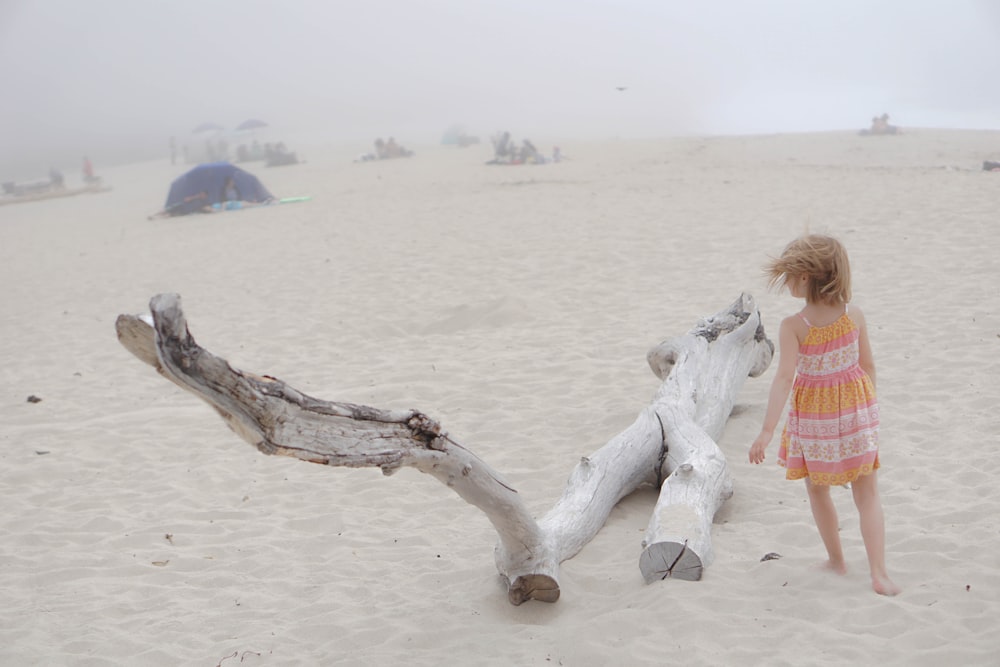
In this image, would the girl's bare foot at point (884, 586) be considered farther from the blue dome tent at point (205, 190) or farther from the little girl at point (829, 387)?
the blue dome tent at point (205, 190)

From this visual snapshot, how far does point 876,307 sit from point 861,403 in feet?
16.3

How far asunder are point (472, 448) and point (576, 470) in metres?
1.39

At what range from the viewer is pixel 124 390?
7254mm

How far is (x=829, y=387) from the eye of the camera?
10.5 ft

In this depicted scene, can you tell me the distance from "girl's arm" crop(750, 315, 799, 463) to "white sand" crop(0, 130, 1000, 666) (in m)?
0.63

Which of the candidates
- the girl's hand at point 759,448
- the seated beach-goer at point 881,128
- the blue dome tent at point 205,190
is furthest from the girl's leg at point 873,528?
the seated beach-goer at point 881,128

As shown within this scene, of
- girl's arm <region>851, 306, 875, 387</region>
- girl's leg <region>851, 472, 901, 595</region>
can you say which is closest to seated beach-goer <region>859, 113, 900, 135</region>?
girl's arm <region>851, 306, 875, 387</region>

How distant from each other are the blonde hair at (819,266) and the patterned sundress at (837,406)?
4.9 inches

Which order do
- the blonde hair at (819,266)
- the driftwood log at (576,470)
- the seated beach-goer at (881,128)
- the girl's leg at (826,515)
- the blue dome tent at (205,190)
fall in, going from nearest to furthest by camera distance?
the driftwood log at (576,470) → the blonde hair at (819,266) → the girl's leg at (826,515) → the blue dome tent at (205,190) → the seated beach-goer at (881,128)

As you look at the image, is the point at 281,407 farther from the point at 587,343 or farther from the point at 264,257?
the point at 264,257

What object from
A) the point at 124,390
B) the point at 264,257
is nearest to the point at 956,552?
the point at 124,390

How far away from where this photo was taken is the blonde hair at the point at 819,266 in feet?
10.1

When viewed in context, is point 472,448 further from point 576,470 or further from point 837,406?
point 837,406

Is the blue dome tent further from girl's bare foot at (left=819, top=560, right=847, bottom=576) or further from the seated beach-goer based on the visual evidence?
the seated beach-goer
